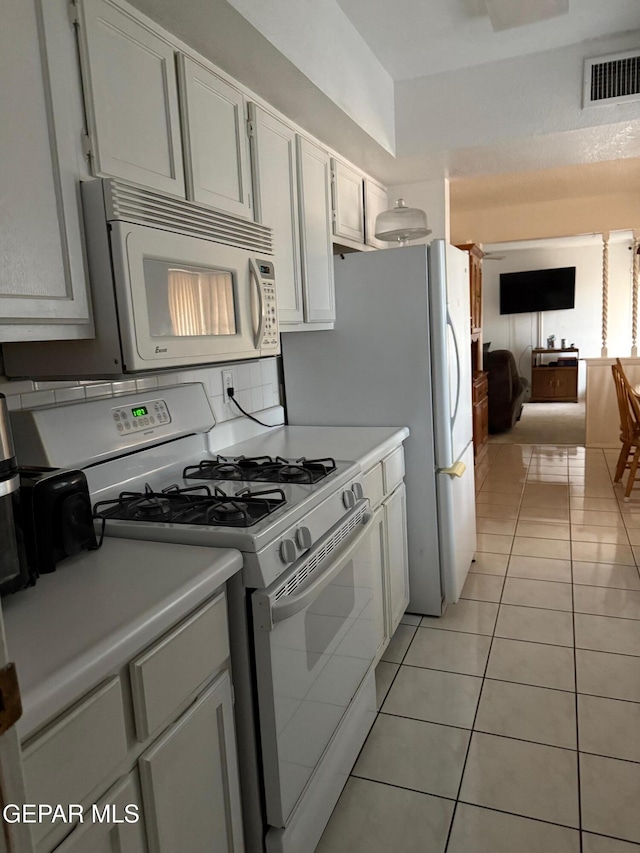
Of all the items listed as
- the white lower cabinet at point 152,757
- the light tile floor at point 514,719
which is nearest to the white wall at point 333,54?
the white lower cabinet at point 152,757

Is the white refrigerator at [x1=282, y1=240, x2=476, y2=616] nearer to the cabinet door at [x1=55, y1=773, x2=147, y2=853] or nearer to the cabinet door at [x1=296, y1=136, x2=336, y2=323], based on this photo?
the cabinet door at [x1=296, y1=136, x2=336, y2=323]

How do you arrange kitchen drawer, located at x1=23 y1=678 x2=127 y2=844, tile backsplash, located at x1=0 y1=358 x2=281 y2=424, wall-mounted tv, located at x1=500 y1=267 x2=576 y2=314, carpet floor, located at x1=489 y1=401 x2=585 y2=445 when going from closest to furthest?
kitchen drawer, located at x1=23 y1=678 x2=127 y2=844 → tile backsplash, located at x1=0 y1=358 x2=281 y2=424 → carpet floor, located at x1=489 y1=401 x2=585 y2=445 → wall-mounted tv, located at x1=500 y1=267 x2=576 y2=314

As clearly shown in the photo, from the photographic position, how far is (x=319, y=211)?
266 cm

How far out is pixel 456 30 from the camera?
2.72 m

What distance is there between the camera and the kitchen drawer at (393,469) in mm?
2449

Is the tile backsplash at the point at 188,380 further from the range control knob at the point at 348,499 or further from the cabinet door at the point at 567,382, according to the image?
the cabinet door at the point at 567,382

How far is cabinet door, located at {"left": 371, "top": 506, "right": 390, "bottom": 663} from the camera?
2.28 meters

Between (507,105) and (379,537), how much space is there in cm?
219

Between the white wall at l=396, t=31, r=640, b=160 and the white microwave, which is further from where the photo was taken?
the white wall at l=396, t=31, r=640, b=160

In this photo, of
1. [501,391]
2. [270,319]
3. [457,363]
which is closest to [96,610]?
[270,319]

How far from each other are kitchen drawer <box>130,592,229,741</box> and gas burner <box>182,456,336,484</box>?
1.97ft

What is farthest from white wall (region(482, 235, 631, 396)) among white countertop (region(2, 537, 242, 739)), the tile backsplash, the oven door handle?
white countertop (region(2, 537, 242, 739))

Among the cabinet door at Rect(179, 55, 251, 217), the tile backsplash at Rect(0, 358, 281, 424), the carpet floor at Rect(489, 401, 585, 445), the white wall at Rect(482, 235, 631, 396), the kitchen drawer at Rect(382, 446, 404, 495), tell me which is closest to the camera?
the tile backsplash at Rect(0, 358, 281, 424)

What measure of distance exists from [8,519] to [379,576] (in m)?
1.56
